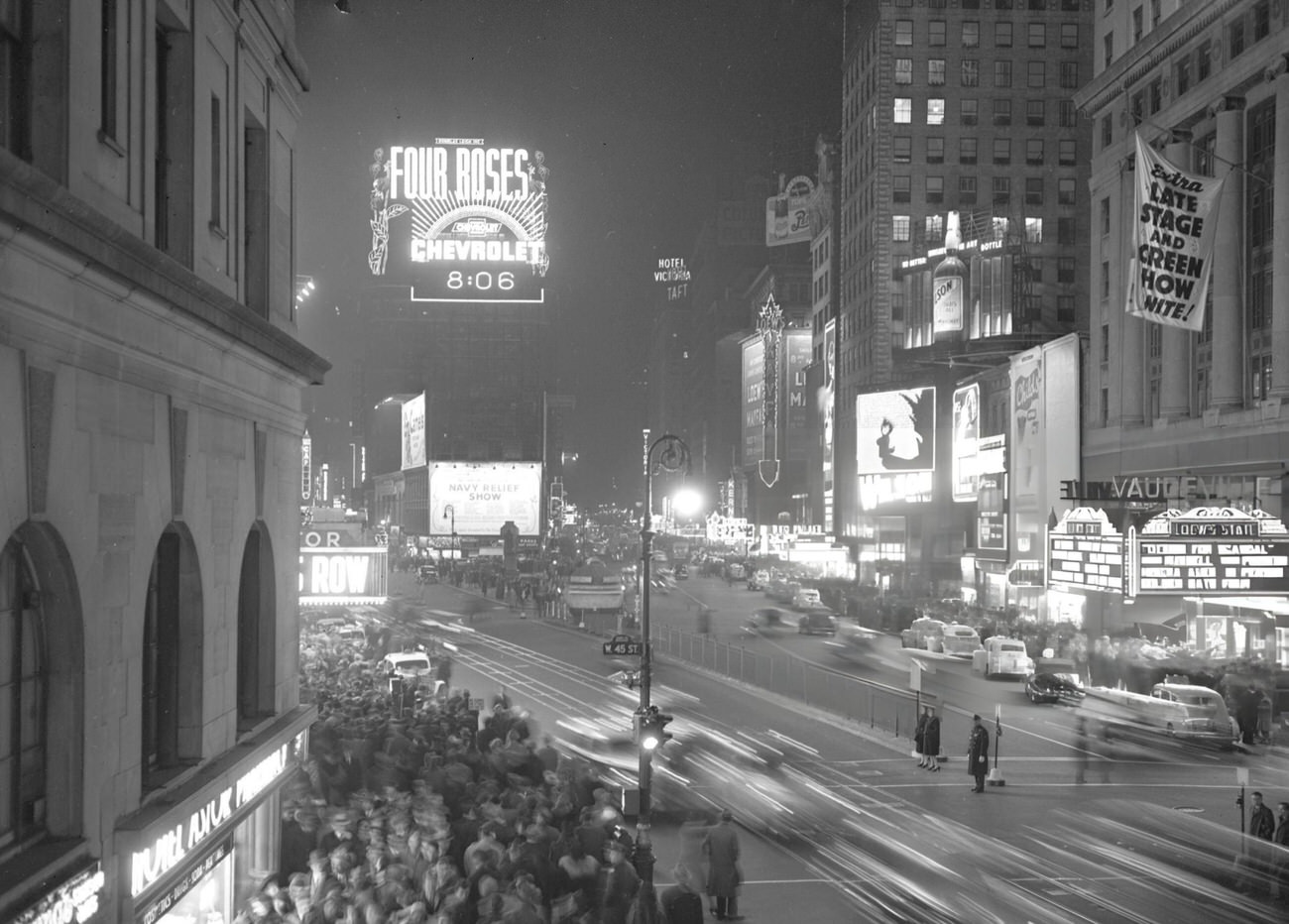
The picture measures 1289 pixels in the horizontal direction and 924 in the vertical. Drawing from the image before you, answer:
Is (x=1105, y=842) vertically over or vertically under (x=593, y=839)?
under

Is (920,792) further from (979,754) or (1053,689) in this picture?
(1053,689)

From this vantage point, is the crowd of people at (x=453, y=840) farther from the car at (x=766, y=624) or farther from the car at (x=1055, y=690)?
the car at (x=766, y=624)

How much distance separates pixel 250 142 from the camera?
15867 millimetres

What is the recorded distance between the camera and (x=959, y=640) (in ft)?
167

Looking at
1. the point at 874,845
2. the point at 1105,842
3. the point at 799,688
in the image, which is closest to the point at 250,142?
the point at 874,845

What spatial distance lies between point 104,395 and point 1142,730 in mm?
29245

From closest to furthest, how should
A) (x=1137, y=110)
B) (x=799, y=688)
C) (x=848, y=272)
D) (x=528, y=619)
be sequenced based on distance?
(x=799, y=688)
(x=1137, y=110)
(x=528, y=619)
(x=848, y=272)

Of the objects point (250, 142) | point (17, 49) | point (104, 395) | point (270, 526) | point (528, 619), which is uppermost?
point (250, 142)

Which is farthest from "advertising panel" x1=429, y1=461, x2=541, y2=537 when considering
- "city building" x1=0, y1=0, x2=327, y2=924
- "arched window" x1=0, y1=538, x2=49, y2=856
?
"arched window" x1=0, y1=538, x2=49, y2=856

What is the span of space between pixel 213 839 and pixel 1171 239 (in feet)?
85.5

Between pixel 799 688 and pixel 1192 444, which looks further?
pixel 1192 444

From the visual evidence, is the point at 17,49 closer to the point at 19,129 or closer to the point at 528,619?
the point at 19,129

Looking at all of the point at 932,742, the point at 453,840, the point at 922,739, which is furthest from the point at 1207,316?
the point at 453,840

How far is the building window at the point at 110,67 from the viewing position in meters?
9.93
